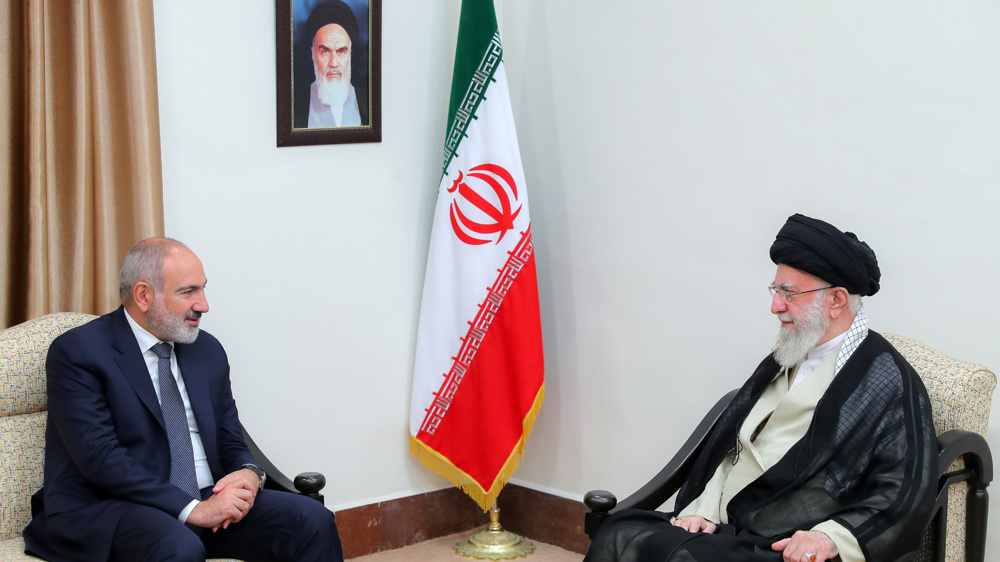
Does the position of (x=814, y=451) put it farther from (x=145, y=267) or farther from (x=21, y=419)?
(x=21, y=419)

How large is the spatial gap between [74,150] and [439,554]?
211 cm

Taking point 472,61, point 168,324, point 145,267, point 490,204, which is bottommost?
point 168,324

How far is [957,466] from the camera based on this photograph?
285 centimetres

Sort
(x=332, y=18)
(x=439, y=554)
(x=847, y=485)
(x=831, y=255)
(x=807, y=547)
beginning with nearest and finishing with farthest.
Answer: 1. (x=807, y=547)
2. (x=847, y=485)
3. (x=831, y=255)
4. (x=332, y=18)
5. (x=439, y=554)

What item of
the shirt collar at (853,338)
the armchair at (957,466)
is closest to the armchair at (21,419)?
the armchair at (957,466)

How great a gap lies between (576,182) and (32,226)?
2.03m

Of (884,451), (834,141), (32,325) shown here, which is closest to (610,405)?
(834,141)

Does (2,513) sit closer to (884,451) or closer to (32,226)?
(32,226)

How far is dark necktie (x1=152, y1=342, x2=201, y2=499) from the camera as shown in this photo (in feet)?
9.39

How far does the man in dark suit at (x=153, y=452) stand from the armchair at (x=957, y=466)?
0.94m

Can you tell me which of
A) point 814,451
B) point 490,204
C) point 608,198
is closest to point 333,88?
point 490,204

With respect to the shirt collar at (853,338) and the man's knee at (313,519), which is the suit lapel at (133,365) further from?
the shirt collar at (853,338)

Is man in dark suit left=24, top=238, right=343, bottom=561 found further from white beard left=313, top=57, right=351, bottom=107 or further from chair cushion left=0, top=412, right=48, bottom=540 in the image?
white beard left=313, top=57, right=351, bottom=107

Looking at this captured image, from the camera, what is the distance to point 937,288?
3262 millimetres
